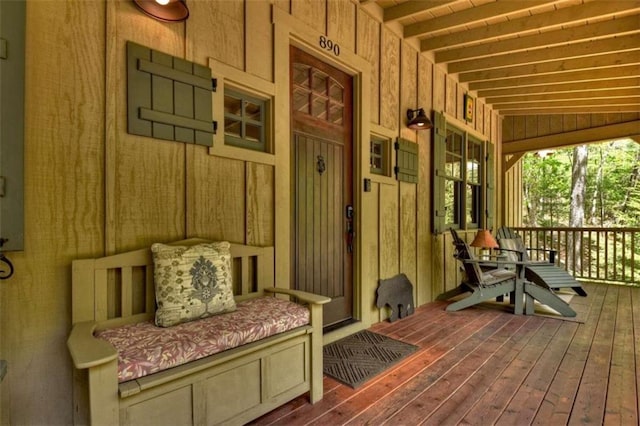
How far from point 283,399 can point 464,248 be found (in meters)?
2.79

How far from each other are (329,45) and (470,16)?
5.01ft

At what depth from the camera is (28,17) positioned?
1.47m

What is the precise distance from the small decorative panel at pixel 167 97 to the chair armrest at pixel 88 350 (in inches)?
39.9

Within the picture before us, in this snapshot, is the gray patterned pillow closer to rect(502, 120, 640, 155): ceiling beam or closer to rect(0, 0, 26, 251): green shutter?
rect(0, 0, 26, 251): green shutter

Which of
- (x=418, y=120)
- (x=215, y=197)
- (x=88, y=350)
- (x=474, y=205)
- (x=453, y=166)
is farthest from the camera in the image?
(x=474, y=205)

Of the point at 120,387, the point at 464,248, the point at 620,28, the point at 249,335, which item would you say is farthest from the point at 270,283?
the point at 620,28

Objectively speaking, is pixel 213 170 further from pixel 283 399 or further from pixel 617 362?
pixel 617 362

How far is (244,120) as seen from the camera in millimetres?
2344

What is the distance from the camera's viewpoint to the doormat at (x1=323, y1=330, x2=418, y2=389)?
87.7 inches

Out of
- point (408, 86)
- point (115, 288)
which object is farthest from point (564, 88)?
point (115, 288)

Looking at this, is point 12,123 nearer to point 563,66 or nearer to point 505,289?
point 505,289

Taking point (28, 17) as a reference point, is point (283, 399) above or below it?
below

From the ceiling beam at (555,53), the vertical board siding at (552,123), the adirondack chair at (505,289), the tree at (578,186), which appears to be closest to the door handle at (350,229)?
the adirondack chair at (505,289)

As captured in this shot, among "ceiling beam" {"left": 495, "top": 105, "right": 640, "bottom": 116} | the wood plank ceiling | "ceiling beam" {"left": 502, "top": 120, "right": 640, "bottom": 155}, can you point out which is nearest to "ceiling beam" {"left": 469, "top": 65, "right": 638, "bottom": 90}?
the wood plank ceiling
